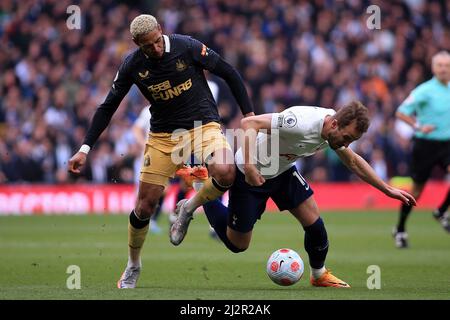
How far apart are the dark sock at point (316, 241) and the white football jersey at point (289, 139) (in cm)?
59

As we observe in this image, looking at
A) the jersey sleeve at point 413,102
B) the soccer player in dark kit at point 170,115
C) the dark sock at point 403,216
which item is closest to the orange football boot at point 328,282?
the soccer player in dark kit at point 170,115

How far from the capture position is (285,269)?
8.67m

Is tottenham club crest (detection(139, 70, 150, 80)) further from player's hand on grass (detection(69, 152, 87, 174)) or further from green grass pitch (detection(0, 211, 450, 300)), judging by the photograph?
green grass pitch (detection(0, 211, 450, 300))

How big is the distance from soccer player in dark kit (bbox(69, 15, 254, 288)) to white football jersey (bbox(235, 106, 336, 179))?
0.30 metres

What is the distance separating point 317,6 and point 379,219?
349 inches

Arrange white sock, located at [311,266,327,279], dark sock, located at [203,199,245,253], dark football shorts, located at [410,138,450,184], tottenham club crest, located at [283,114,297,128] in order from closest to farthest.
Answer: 1. tottenham club crest, located at [283,114,297,128]
2. white sock, located at [311,266,327,279]
3. dark sock, located at [203,199,245,253]
4. dark football shorts, located at [410,138,450,184]

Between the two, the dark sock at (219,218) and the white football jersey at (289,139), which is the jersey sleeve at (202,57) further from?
the dark sock at (219,218)

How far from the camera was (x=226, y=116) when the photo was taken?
21.6m

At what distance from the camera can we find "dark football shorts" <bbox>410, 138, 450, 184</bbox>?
44.7ft

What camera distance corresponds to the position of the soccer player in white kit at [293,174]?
803cm

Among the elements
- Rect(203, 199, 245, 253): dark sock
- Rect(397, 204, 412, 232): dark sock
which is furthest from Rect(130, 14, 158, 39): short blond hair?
Rect(397, 204, 412, 232): dark sock

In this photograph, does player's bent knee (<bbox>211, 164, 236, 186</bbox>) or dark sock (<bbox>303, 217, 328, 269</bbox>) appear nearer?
player's bent knee (<bbox>211, 164, 236, 186</bbox>)

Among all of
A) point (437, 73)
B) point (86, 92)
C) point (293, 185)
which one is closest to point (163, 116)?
point (293, 185)

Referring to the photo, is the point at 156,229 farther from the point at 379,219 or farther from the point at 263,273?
the point at 263,273
